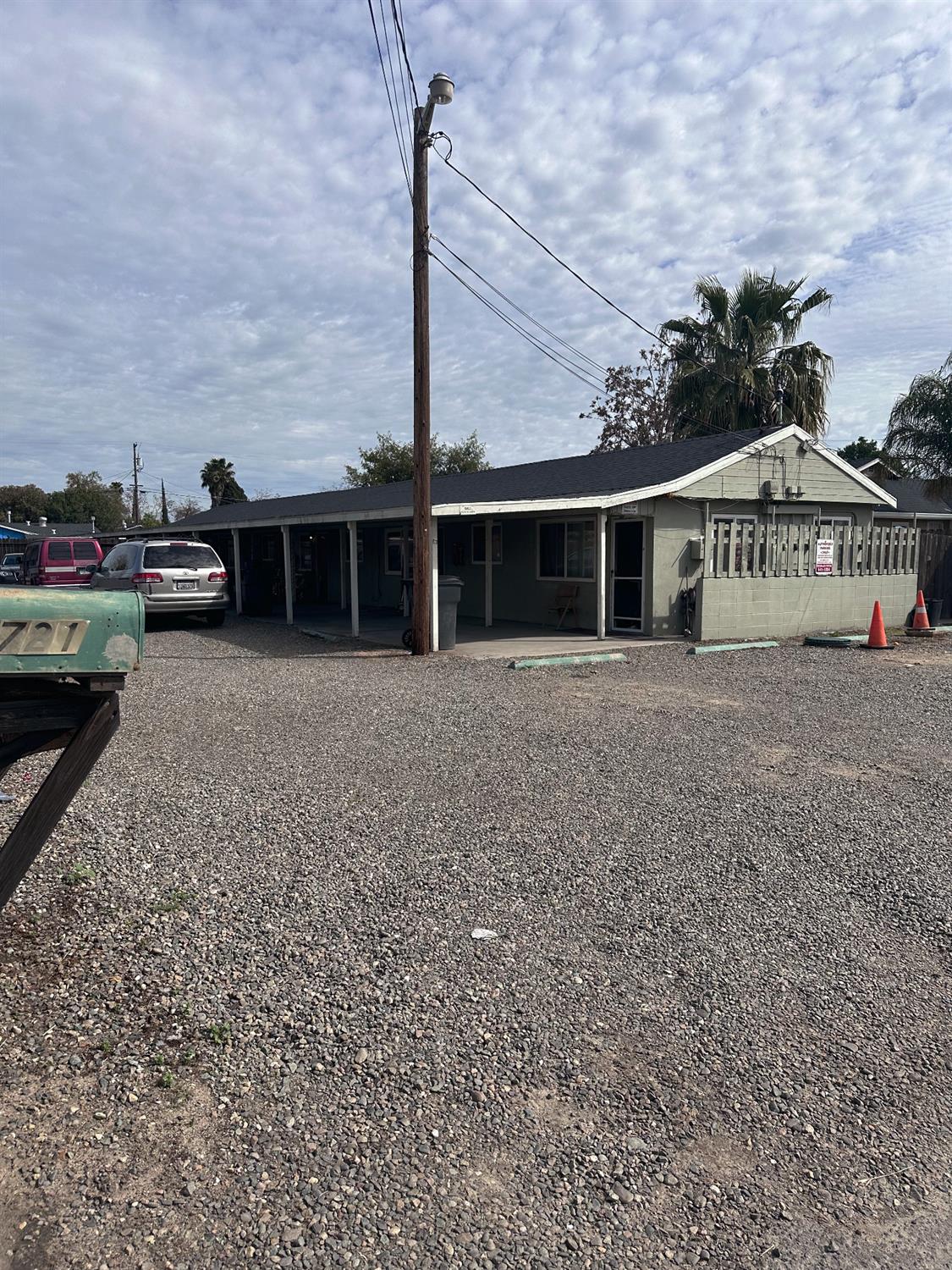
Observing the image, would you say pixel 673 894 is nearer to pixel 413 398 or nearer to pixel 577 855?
pixel 577 855

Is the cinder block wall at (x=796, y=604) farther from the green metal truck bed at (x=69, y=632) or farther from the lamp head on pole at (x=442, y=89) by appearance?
the green metal truck bed at (x=69, y=632)

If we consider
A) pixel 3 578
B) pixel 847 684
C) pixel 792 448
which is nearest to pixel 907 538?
pixel 792 448

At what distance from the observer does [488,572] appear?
56.4ft

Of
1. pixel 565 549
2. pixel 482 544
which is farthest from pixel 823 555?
pixel 482 544

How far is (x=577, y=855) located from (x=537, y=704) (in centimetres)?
443

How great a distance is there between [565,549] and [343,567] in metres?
8.22

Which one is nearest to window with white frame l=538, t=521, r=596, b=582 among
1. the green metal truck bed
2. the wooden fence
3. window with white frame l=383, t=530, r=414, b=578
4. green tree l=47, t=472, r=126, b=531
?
the wooden fence

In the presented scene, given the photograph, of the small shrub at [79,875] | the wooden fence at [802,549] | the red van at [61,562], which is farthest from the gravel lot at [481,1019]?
the red van at [61,562]

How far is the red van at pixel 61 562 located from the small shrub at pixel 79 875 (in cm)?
1710

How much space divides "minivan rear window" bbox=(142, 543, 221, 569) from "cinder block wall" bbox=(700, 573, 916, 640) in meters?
9.07

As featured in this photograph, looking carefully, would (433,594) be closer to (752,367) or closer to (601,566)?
(601,566)

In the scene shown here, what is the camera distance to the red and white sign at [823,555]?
1652 centimetres

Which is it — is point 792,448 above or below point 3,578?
above

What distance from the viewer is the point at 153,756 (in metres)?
6.84
